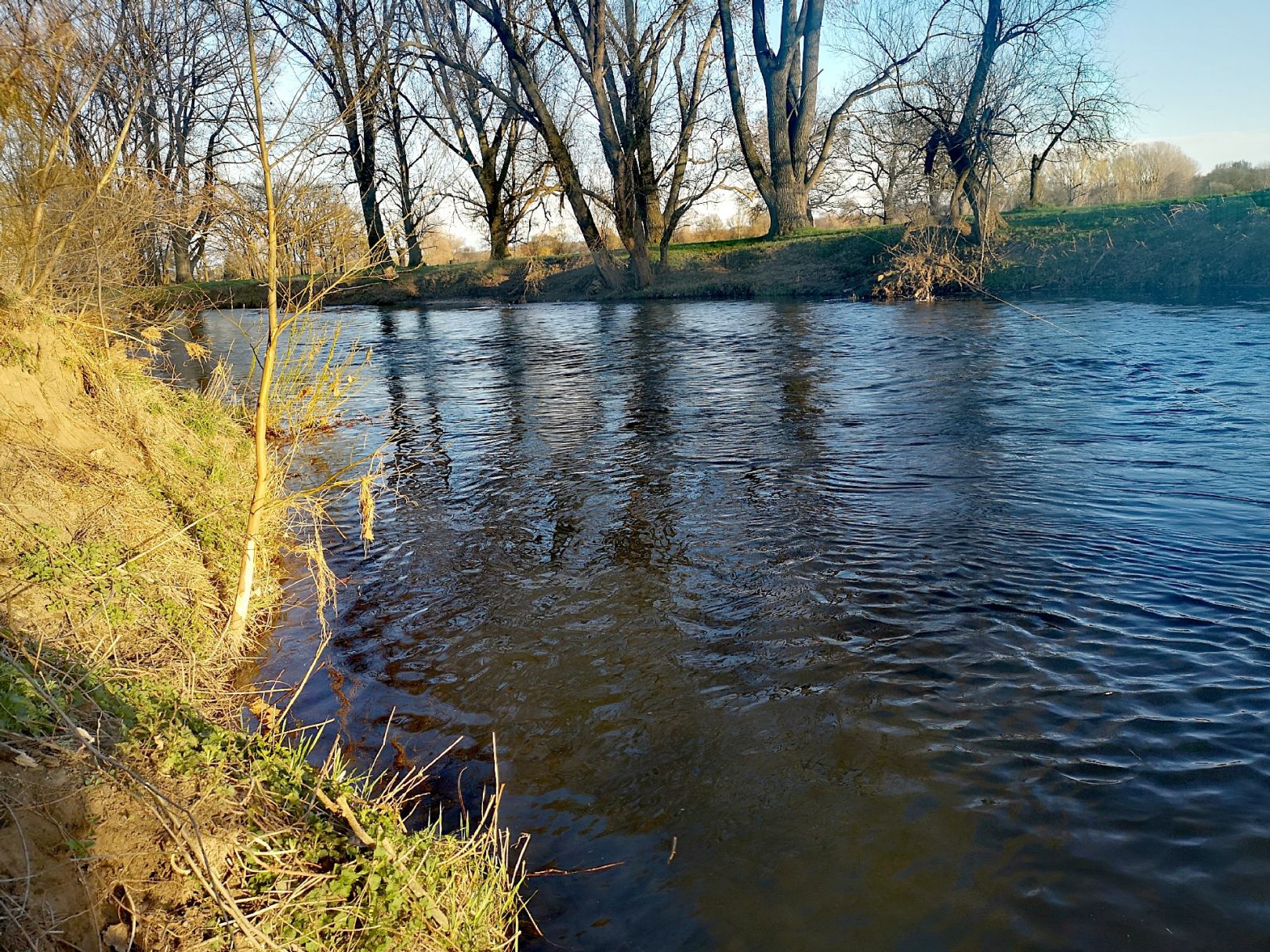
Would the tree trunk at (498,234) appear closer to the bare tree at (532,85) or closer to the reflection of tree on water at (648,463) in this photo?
the bare tree at (532,85)

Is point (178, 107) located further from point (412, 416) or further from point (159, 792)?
point (159, 792)

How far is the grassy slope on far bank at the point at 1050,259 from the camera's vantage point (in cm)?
2119

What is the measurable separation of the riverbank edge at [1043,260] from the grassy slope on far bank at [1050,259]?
3cm

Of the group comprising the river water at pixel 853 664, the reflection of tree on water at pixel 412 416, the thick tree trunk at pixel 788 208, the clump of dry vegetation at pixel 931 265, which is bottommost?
the river water at pixel 853 664

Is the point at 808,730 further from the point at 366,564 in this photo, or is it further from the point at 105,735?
the point at 366,564

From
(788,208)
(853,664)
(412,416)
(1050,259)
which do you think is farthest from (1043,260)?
(853,664)

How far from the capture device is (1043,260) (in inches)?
917

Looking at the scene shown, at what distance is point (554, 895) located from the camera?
11.9ft

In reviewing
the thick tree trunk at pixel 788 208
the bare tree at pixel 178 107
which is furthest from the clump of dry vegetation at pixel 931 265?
the bare tree at pixel 178 107

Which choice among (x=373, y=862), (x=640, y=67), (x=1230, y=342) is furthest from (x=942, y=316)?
(x=373, y=862)

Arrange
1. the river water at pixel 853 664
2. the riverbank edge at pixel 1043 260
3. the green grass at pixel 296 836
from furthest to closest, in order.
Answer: the riverbank edge at pixel 1043 260
the river water at pixel 853 664
the green grass at pixel 296 836

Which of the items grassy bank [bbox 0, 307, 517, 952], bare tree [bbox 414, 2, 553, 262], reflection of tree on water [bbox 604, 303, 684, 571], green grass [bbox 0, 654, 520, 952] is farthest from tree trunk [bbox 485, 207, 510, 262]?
green grass [bbox 0, 654, 520, 952]

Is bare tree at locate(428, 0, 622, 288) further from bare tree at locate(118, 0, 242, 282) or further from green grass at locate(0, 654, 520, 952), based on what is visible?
green grass at locate(0, 654, 520, 952)

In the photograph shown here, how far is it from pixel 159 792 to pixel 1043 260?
977 inches
